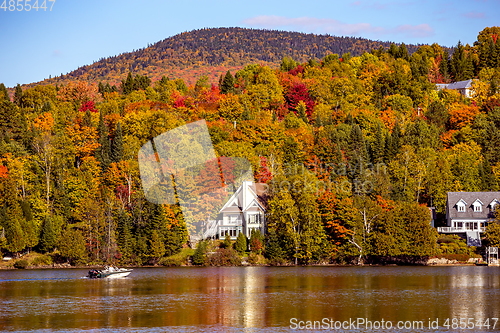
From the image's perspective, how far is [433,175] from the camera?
109125 mm

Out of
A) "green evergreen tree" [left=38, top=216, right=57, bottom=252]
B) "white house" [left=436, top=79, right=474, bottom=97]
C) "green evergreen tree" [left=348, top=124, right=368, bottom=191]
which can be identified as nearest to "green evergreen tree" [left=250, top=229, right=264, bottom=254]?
"green evergreen tree" [left=348, top=124, right=368, bottom=191]

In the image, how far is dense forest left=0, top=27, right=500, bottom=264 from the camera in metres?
92.2

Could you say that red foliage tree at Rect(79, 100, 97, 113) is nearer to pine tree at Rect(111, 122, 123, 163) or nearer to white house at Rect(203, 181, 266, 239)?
pine tree at Rect(111, 122, 123, 163)

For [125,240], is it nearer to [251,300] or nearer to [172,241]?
[172,241]

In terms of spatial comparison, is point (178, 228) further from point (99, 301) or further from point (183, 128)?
point (99, 301)

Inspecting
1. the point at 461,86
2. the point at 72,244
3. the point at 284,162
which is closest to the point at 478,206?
the point at 284,162

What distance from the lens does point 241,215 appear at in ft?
339

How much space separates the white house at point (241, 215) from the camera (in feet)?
333

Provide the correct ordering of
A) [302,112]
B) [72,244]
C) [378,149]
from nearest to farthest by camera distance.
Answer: [72,244] < [378,149] < [302,112]

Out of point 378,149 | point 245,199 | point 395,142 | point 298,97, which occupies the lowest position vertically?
point 245,199

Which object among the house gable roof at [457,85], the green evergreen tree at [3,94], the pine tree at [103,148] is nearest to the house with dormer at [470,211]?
the pine tree at [103,148]

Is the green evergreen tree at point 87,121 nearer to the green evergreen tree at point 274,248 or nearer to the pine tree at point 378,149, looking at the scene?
the green evergreen tree at point 274,248

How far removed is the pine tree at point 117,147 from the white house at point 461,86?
98.8 meters

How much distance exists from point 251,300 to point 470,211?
196ft
